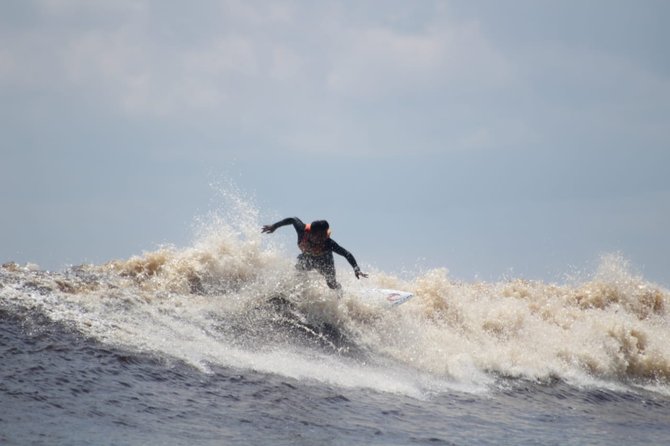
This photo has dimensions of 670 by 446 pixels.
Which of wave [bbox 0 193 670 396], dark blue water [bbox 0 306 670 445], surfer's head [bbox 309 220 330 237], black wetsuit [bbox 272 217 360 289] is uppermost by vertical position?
surfer's head [bbox 309 220 330 237]

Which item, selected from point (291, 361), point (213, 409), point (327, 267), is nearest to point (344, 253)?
point (327, 267)

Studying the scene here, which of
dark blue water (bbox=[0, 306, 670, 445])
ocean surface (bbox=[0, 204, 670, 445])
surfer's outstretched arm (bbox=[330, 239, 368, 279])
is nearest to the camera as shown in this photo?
dark blue water (bbox=[0, 306, 670, 445])

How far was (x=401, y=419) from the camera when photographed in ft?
25.4

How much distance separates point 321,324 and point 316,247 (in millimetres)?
1477

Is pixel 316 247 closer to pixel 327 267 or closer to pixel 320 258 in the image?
pixel 320 258

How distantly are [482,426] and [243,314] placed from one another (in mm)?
4383

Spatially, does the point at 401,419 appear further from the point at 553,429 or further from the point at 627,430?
the point at 627,430

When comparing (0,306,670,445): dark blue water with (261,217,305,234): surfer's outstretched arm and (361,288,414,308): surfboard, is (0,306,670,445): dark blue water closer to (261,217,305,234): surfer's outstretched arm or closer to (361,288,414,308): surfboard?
(361,288,414,308): surfboard

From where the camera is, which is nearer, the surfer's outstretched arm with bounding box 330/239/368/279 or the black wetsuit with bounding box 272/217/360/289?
the surfer's outstretched arm with bounding box 330/239/368/279

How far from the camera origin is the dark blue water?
6062 mm

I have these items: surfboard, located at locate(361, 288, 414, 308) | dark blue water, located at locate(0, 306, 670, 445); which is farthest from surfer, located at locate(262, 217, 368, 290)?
dark blue water, located at locate(0, 306, 670, 445)

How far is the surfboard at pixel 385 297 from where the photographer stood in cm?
1247

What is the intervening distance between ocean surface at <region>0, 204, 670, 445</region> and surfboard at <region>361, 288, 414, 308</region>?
15 centimetres

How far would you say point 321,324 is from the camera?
11.4 metres
